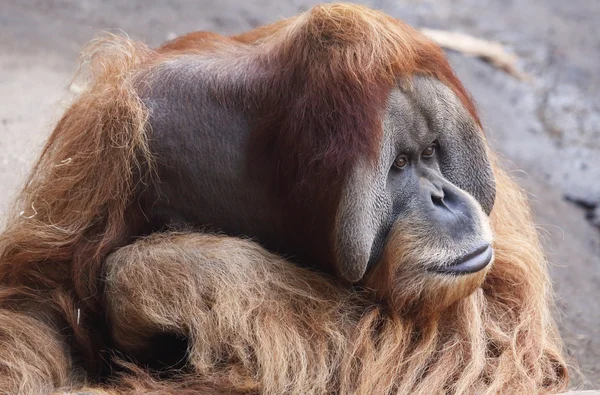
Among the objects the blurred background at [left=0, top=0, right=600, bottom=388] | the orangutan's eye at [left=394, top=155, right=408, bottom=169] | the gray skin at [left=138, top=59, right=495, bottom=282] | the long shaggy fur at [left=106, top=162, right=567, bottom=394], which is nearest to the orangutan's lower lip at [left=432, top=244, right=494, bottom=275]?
the gray skin at [left=138, top=59, right=495, bottom=282]

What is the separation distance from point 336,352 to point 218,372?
322mm

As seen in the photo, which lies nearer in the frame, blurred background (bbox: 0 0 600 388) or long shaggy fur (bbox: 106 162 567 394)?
long shaggy fur (bbox: 106 162 567 394)

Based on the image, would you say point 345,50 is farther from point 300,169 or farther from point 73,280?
point 73,280

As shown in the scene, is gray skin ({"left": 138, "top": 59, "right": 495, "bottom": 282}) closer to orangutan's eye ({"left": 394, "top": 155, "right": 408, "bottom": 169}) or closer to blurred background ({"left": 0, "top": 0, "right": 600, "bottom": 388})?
orangutan's eye ({"left": 394, "top": 155, "right": 408, "bottom": 169})

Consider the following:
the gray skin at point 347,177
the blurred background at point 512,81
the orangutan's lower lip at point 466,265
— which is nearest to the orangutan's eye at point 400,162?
the gray skin at point 347,177

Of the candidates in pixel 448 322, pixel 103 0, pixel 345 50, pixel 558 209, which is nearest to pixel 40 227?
pixel 345 50

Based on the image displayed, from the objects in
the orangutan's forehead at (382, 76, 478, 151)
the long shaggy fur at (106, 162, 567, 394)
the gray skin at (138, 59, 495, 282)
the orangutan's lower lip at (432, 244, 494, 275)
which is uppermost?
the orangutan's forehead at (382, 76, 478, 151)

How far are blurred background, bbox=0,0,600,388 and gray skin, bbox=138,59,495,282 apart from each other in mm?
1136

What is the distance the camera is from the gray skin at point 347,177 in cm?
254

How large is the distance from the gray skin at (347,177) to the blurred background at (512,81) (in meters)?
1.14

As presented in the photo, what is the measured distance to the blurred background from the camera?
14.4 feet

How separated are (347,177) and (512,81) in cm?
409

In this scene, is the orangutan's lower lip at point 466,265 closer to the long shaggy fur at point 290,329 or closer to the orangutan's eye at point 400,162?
the long shaggy fur at point 290,329

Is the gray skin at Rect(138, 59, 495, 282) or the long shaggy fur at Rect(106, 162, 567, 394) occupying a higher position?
the gray skin at Rect(138, 59, 495, 282)
